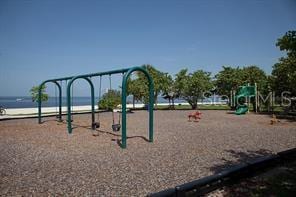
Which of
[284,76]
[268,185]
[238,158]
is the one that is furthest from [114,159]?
[284,76]

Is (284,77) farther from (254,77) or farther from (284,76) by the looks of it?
(254,77)

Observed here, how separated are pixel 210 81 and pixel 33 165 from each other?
2778 cm

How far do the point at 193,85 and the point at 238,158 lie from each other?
24619 millimetres

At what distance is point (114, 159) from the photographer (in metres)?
7.58

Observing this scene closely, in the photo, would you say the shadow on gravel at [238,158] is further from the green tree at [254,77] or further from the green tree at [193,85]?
the green tree at [193,85]

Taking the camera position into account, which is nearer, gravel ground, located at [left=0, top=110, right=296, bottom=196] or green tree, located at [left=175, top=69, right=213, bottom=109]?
gravel ground, located at [left=0, top=110, right=296, bottom=196]

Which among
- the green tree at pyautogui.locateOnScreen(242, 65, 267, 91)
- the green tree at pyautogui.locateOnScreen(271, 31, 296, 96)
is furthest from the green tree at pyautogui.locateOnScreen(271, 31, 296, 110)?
the green tree at pyautogui.locateOnScreen(242, 65, 267, 91)

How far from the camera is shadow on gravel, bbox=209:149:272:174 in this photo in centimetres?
667

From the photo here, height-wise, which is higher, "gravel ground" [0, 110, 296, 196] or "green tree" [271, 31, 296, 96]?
"green tree" [271, 31, 296, 96]

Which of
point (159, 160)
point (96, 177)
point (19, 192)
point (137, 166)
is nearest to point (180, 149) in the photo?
point (159, 160)

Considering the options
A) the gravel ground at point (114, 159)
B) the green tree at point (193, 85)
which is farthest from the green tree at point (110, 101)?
the gravel ground at point (114, 159)

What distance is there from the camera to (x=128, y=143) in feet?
32.8

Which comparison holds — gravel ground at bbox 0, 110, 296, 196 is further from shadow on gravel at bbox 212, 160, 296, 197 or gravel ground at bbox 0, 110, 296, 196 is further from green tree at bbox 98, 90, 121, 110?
green tree at bbox 98, 90, 121, 110

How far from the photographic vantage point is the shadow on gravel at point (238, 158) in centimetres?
667
